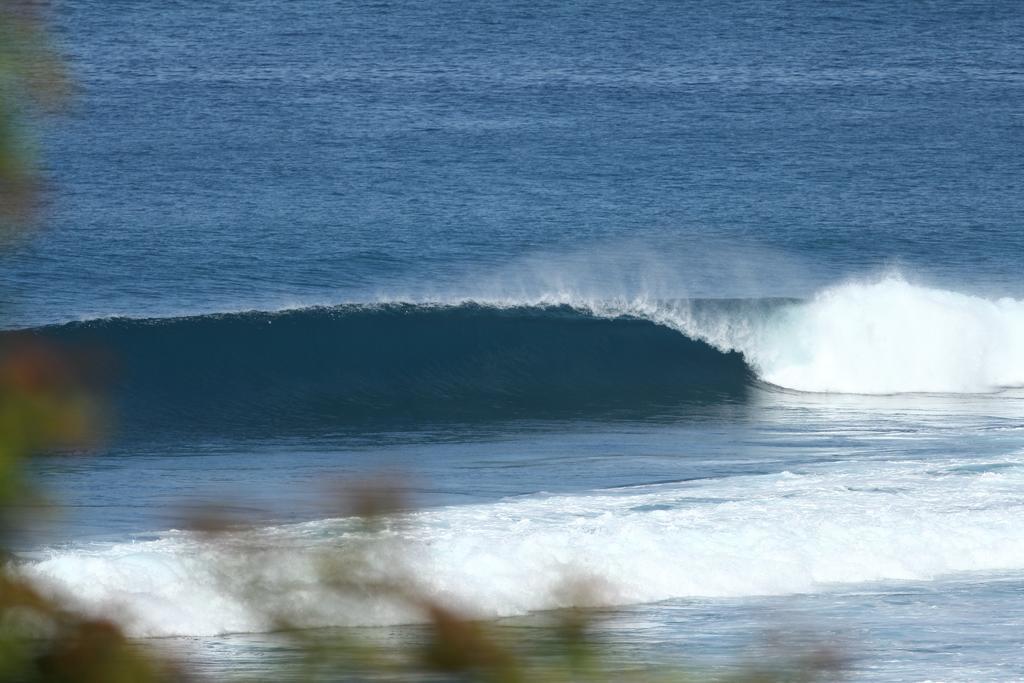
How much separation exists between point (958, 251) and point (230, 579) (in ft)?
112

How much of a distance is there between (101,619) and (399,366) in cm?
1825

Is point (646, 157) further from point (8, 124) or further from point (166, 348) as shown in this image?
point (8, 124)

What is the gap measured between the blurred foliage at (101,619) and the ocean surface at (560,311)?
24mm

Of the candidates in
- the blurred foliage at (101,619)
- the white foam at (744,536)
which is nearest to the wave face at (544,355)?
the white foam at (744,536)

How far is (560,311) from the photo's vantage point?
21469 millimetres

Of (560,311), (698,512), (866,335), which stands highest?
(560,311)

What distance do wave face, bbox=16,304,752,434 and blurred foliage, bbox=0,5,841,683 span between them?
1525cm

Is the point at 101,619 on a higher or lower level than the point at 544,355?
lower

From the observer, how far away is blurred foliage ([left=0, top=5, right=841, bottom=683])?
3.76ft

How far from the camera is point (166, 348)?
19.5 meters

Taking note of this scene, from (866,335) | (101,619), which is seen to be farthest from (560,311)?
(101,619)

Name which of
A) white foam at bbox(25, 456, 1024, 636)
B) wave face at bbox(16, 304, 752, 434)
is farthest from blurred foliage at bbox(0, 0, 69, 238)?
wave face at bbox(16, 304, 752, 434)

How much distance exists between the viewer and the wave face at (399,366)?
17656 millimetres

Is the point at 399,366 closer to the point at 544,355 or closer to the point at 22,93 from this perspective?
the point at 544,355
